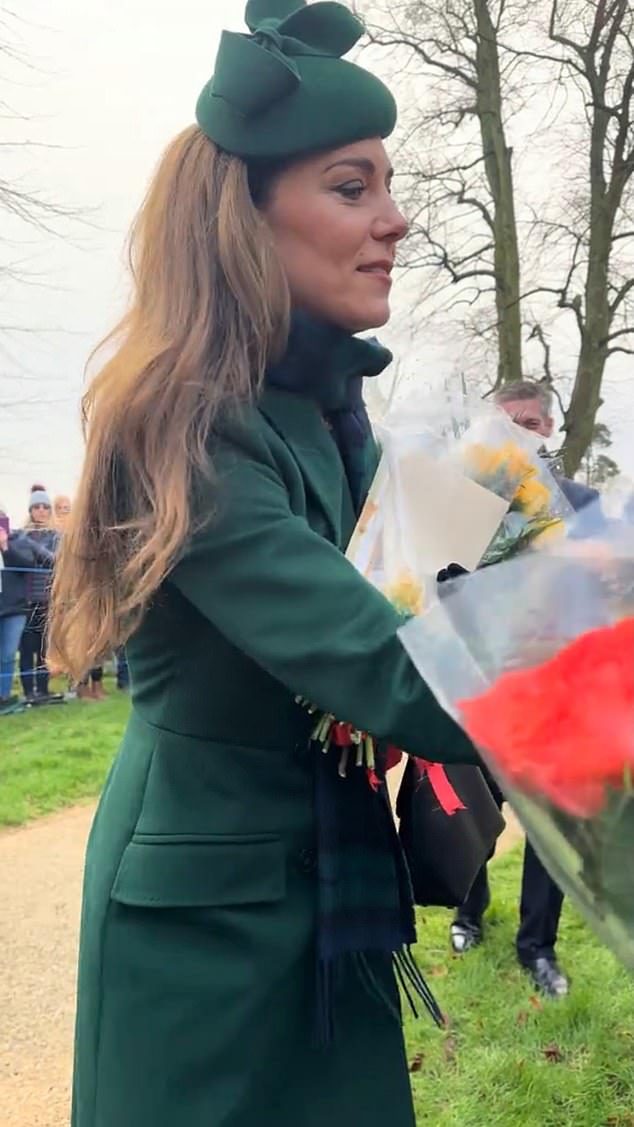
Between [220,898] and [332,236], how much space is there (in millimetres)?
936

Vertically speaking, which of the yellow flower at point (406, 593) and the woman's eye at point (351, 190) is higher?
the woman's eye at point (351, 190)

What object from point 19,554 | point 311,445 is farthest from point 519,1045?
point 19,554

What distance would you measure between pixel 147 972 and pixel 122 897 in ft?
0.35

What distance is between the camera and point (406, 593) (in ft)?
4.69

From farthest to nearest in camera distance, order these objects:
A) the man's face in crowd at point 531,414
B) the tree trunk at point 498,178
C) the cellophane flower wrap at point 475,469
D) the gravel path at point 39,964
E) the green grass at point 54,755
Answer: the tree trunk at point 498,178, the green grass at point 54,755, the man's face in crowd at point 531,414, the gravel path at point 39,964, the cellophane flower wrap at point 475,469

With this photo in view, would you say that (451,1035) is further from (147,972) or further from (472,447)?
(472,447)

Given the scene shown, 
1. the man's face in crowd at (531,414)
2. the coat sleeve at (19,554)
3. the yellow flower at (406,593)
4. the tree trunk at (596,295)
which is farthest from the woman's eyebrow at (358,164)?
the tree trunk at (596,295)

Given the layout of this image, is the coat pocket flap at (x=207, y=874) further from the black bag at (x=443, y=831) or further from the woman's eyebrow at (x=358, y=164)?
the woman's eyebrow at (x=358, y=164)

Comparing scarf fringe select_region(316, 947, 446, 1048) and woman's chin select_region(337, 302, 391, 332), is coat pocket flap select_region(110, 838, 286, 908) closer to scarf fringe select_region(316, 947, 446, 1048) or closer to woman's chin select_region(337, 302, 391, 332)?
scarf fringe select_region(316, 947, 446, 1048)

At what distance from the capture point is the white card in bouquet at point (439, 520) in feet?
4.83

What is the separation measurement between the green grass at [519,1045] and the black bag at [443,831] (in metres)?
1.78

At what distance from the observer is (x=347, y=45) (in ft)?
5.62

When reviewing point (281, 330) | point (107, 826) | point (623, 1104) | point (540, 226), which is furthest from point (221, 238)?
point (540, 226)

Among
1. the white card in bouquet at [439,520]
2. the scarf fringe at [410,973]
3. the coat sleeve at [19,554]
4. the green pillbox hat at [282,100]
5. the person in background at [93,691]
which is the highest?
the green pillbox hat at [282,100]
